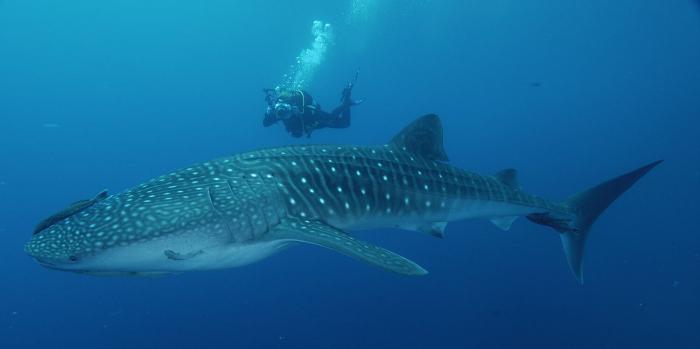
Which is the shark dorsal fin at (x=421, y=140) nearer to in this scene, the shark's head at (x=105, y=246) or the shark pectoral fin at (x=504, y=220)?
the shark pectoral fin at (x=504, y=220)

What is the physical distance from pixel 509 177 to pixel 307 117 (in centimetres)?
866

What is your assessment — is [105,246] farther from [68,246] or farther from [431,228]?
[431,228]

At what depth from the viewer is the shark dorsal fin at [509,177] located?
6.34 m

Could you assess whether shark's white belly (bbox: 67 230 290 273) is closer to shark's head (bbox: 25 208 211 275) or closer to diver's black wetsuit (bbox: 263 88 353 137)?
shark's head (bbox: 25 208 211 275)

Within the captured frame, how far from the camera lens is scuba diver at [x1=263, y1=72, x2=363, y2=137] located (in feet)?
42.5

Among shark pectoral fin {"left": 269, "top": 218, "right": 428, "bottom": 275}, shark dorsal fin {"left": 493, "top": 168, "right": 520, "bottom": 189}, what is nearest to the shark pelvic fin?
shark dorsal fin {"left": 493, "top": 168, "right": 520, "bottom": 189}

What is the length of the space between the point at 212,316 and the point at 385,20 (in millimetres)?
69780

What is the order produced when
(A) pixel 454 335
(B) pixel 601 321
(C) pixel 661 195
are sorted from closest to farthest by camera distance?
(A) pixel 454 335
(B) pixel 601 321
(C) pixel 661 195

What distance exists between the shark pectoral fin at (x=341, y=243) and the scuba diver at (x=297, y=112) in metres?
9.26

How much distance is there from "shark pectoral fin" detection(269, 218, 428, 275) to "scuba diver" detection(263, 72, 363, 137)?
30.4 feet

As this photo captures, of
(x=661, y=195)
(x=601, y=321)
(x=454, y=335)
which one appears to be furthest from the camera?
(x=661, y=195)

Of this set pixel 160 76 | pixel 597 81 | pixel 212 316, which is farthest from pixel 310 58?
pixel 212 316

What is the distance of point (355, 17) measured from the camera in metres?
71.5

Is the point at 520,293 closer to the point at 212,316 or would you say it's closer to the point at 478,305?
the point at 478,305
